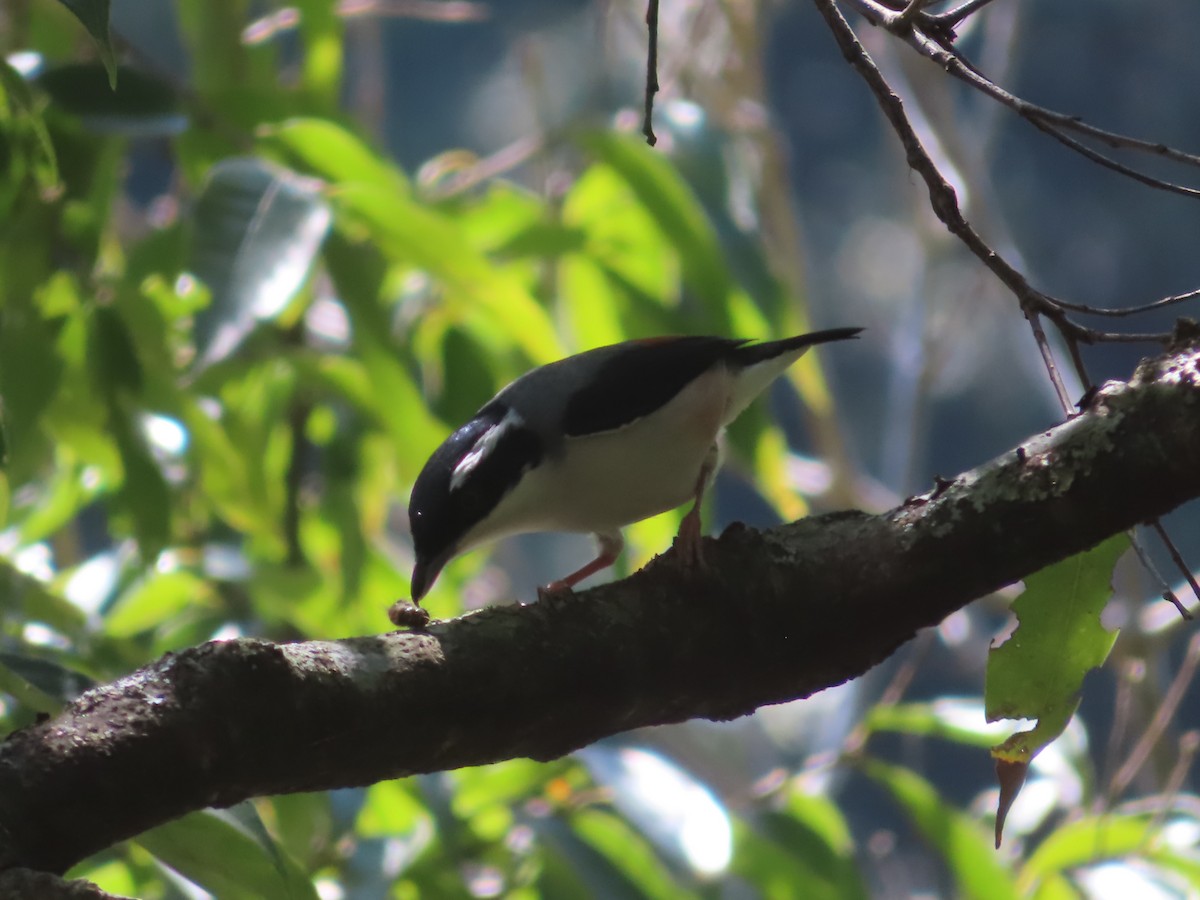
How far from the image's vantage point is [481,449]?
2184 millimetres

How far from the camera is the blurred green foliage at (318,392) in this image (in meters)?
2.13

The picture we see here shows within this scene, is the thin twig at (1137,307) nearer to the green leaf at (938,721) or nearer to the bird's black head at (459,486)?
the bird's black head at (459,486)

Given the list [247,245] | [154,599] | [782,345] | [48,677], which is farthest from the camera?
[154,599]

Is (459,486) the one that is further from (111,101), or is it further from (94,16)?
(94,16)

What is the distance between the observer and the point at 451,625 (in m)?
1.37

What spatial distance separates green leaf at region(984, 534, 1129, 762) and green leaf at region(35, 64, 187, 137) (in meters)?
1.60

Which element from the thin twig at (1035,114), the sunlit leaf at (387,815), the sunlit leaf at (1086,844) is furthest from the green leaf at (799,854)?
the thin twig at (1035,114)

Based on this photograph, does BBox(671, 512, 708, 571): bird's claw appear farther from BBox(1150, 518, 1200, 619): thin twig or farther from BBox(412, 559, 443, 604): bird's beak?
BBox(412, 559, 443, 604): bird's beak

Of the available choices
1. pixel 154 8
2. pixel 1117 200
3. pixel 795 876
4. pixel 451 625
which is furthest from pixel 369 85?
pixel 1117 200

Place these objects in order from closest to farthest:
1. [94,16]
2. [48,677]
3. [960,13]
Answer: [94,16] < [960,13] < [48,677]

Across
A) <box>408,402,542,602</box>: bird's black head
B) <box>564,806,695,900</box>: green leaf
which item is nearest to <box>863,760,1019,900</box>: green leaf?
<box>564,806,695,900</box>: green leaf

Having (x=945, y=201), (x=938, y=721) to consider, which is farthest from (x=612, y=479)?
(x=938, y=721)

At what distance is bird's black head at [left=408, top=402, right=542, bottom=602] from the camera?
2.14 metres

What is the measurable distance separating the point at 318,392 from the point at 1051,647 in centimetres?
202
